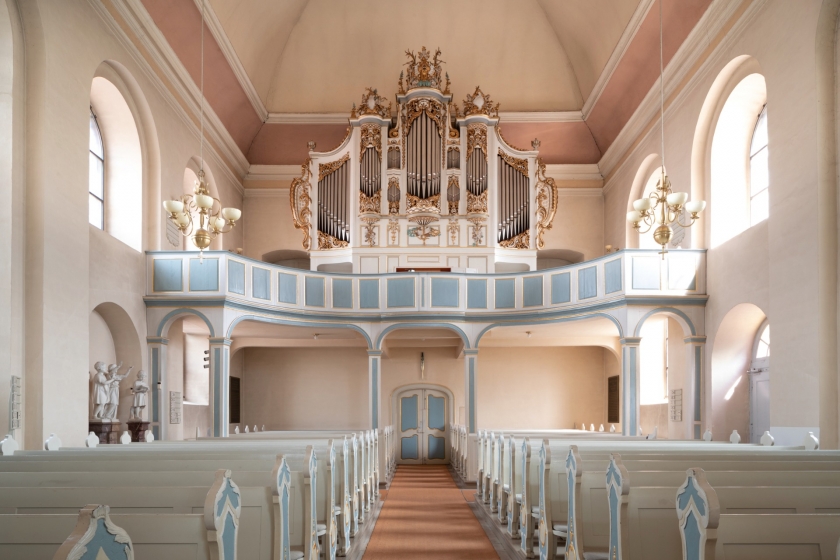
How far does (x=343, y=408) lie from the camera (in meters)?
21.6

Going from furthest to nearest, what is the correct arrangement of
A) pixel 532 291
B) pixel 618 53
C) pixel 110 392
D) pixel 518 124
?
pixel 518 124 → pixel 618 53 → pixel 532 291 → pixel 110 392

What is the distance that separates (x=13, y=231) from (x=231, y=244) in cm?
1016

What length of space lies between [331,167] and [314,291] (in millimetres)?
3814

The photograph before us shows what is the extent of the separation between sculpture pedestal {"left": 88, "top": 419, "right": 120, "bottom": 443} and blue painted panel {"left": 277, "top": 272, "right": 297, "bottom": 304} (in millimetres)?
4259

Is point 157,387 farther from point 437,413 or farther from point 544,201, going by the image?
point 544,201

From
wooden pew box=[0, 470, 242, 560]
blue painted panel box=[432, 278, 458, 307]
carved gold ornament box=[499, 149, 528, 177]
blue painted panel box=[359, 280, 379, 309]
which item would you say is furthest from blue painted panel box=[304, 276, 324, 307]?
wooden pew box=[0, 470, 242, 560]

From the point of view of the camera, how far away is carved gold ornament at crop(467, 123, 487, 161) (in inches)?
735

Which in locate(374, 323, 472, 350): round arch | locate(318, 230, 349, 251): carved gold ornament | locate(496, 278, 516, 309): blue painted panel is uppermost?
locate(318, 230, 349, 251): carved gold ornament

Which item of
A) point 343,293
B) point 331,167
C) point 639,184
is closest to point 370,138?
point 331,167

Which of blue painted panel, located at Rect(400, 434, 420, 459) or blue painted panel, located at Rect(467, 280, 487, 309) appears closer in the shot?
blue painted panel, located at Rect(467, 280, 487, 309)

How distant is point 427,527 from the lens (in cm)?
979

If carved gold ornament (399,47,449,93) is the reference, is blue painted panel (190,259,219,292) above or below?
below

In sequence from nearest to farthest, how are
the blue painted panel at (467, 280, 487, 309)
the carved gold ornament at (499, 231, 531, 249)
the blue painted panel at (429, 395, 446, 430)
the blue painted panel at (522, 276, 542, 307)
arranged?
1. the blue painted panel at (522, 276, 542, 307)
2. the blue painted panel at (467, 280, 487, 309)
3. the carved gold ornament at (499, 231, 531, 249)
4. the blue painted panel at (429, 395, 446, 430)

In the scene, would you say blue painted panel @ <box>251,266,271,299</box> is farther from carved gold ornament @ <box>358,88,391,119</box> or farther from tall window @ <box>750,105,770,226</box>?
tall window @ <box>750,105,770,226</box>
